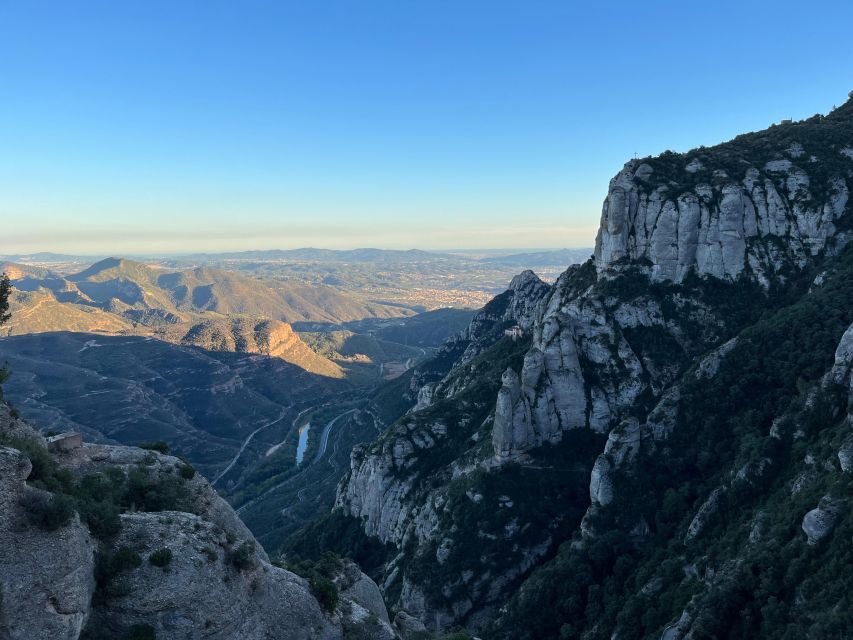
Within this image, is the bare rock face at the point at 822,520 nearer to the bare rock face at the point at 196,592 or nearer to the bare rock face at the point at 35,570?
the bare rock face at the point at 196,592

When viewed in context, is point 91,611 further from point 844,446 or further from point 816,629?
point 844,446

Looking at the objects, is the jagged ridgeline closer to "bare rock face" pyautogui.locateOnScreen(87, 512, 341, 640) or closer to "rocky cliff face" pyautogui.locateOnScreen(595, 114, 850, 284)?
"rocky cliff face" pyautogui.locateOnScreen(595, 114, 850, 284)

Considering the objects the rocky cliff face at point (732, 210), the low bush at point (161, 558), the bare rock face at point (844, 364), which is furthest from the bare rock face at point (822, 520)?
the rocky cliff face at point (732, 210)

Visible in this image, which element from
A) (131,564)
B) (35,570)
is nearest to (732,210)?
(131,564)

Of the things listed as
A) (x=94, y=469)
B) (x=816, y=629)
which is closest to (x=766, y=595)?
(x=816, y=629)

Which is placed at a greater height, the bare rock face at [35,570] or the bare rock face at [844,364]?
the bare rock face at [844,364]

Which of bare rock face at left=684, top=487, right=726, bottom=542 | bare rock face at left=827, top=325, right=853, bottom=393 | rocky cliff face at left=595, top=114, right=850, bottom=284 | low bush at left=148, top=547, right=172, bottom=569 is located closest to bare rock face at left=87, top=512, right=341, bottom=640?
low bush at left=148, top=547, right=172, bottom=569
